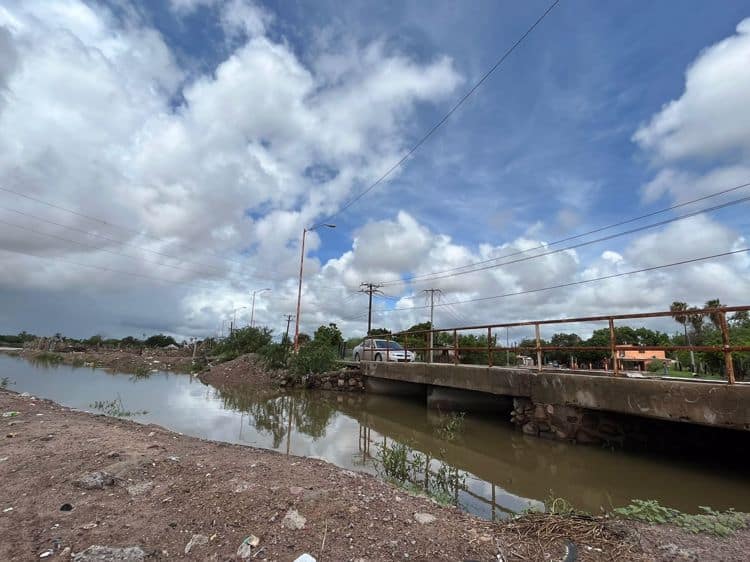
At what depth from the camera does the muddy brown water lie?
6.47 metres

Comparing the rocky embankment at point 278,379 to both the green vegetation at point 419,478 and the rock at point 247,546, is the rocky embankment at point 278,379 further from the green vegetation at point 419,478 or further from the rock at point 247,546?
the rock at point 247,546

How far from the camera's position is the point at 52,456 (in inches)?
210

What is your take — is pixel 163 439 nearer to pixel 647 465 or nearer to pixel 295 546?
pixel 295 546

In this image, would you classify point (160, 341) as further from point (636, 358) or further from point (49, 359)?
point (636, 358)

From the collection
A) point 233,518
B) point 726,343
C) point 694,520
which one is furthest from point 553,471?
point 233,518

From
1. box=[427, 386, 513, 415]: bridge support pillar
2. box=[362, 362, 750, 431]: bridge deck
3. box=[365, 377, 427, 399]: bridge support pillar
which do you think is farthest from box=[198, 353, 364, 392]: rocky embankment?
box=[362, 362, 750, 431]: bridge deck

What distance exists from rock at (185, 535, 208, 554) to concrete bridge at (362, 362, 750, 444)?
7673 millimetres

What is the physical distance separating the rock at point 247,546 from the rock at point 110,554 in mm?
683

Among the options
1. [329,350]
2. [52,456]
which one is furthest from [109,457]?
[329,350]

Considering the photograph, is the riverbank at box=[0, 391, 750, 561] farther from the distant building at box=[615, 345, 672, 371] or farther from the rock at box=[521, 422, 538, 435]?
the rock at box=[521, 422, 538, 435]

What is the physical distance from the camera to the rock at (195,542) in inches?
127

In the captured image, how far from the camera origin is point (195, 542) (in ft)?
10.8

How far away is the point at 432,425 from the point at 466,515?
31.3 ft

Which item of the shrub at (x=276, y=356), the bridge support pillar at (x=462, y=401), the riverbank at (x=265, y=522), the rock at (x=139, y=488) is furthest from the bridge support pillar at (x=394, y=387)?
the rock at (x=139, y=488)
